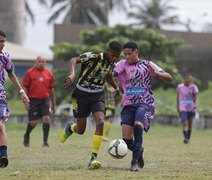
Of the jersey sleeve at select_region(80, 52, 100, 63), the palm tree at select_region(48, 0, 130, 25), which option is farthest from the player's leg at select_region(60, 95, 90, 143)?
the palm tree at select_region(48, 0, 130, 25)

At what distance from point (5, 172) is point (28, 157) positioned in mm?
3142

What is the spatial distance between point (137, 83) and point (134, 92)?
0.14 metres

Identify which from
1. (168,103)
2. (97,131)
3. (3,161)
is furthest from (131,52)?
(168,103)

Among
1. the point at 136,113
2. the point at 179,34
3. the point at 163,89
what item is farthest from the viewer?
the point at 179,34

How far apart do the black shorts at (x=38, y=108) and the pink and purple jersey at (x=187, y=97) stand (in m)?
4.30

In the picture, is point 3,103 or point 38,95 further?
point 38,95

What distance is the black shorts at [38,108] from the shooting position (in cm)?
1585

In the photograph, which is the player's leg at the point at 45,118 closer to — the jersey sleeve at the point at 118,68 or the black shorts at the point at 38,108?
the black shorts at the point at 38,108

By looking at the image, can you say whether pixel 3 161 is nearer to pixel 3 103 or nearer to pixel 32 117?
pixel 3 103

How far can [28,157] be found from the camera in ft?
41.5

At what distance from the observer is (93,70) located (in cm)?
1060

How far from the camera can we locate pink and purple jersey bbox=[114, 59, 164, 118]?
10359mm

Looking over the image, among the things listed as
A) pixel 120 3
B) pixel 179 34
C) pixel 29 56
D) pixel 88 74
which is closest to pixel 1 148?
pixel 88 74

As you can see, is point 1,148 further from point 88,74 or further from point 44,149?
point 44,149
